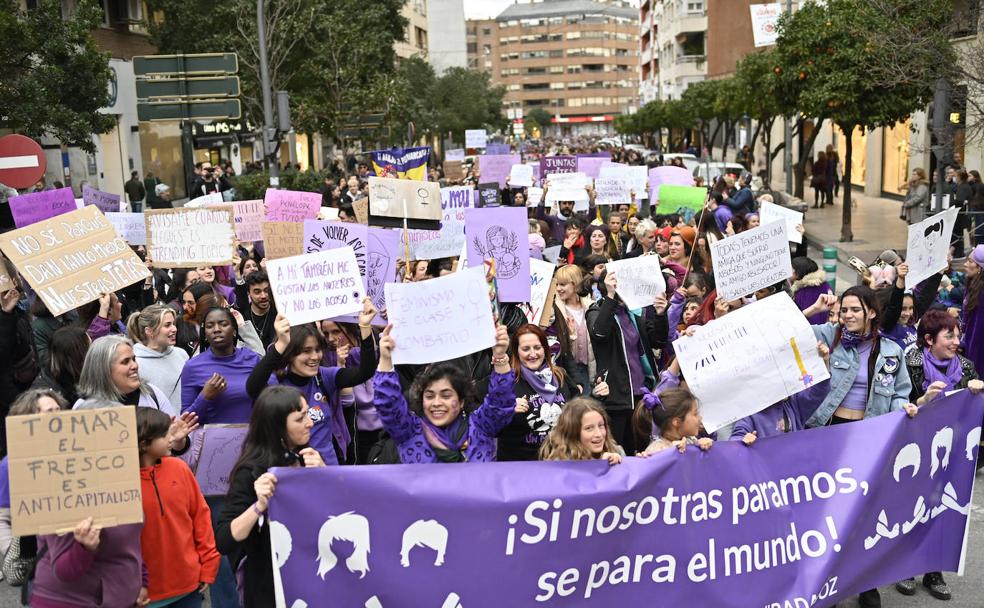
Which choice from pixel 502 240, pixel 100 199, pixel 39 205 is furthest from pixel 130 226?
pixel 502 240

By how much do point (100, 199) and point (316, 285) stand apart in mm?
7356

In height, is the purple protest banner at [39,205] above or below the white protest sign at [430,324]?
above

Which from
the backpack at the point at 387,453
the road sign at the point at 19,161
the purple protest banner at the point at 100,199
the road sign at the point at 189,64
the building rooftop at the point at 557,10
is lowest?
the backpack at the point at 387,453

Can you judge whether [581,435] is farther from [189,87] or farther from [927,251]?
[189,87]

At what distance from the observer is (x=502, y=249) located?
27.8ft

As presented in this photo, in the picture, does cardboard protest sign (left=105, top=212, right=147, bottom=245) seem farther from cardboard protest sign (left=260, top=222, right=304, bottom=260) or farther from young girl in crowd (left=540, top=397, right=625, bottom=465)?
young girl in crowd (left=540, top=397, right=625, bottom=465)

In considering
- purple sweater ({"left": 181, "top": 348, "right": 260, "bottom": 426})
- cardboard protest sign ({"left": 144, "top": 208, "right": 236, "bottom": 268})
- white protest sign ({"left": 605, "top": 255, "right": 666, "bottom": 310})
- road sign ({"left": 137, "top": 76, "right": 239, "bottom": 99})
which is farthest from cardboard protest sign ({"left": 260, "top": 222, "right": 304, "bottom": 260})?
road sign ({"left": 137, "top": 76, "right": 239, "bottom": 99})

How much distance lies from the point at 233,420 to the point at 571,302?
2915 millimetres

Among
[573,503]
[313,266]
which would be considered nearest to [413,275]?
[313,266]

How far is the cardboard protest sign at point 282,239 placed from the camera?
9.80 metres

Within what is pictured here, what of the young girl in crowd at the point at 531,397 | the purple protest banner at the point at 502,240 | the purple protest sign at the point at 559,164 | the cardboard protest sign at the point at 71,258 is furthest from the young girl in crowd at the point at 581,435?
the purple protest sign at the point at 559,164

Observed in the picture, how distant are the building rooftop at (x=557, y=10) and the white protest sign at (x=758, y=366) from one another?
192882 millimetres

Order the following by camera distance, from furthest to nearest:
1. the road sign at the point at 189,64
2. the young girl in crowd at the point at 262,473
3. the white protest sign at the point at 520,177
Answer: the white protest sign at the point at 520,177 < the road sign at the point at 189,64 < the young girl in crowd at the point at 262,473

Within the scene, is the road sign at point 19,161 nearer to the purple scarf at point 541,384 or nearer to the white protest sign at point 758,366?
the purple scarf at point 541,384
